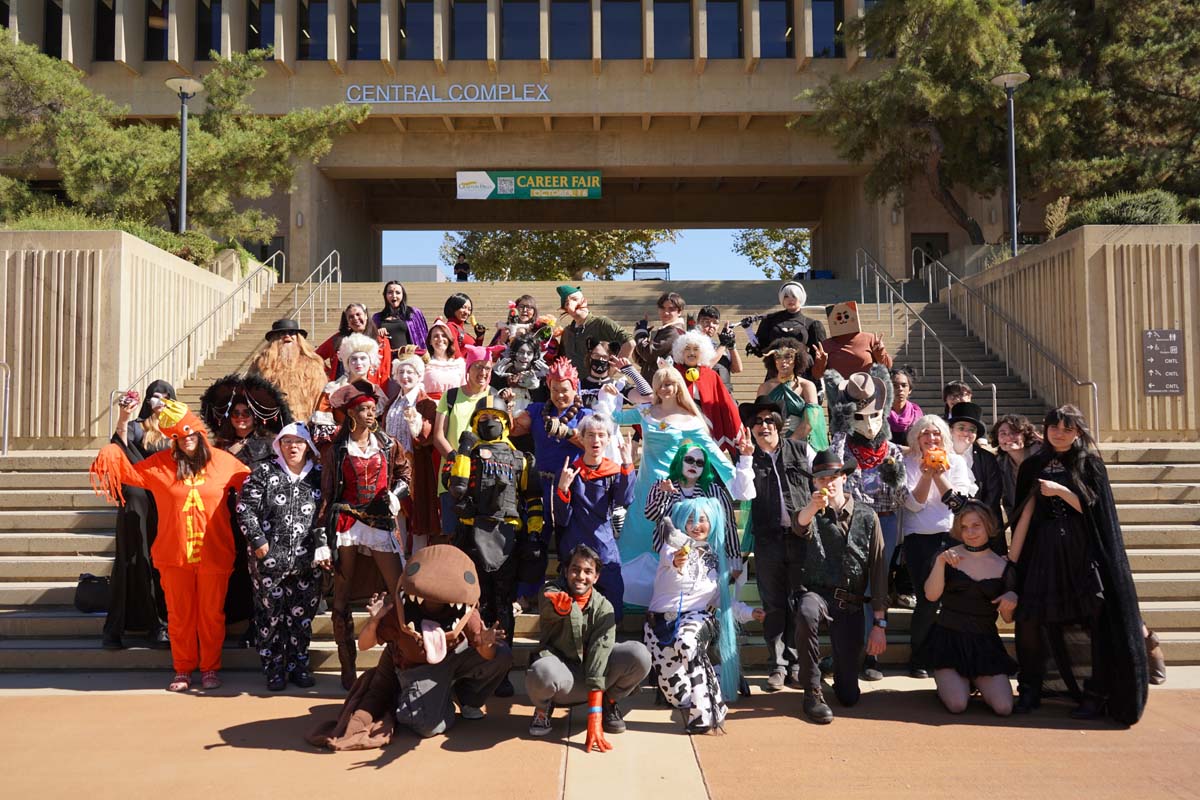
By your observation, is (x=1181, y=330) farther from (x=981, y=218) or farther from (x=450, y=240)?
(x=450, y=240)

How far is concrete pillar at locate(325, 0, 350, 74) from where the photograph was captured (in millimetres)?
21500

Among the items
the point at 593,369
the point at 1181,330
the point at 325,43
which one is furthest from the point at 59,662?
the point at 325,43

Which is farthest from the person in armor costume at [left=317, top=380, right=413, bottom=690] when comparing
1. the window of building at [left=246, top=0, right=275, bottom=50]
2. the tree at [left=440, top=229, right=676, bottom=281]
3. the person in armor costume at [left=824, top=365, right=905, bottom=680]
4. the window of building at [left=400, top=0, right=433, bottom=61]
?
the tree at [left=440, top=229, right=676, bottom=281]

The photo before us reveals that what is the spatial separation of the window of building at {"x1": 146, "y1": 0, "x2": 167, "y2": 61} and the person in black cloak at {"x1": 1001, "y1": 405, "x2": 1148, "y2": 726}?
2320cm

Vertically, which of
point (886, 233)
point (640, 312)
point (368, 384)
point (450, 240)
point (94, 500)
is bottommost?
point (94, 500)

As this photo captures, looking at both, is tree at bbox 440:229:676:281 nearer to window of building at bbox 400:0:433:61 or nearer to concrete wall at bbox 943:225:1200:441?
window of building at bbox 400:0:433:61

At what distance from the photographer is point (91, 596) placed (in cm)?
668

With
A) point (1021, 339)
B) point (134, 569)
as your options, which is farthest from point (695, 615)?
point (1021, 339)

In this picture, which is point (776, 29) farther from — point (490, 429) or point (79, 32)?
point (490, 429)

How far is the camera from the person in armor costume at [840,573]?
213 inches

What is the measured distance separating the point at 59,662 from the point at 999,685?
6.00 m

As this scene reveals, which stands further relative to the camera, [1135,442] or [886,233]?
[886,233]

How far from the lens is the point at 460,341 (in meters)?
7.78

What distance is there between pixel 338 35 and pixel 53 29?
24.3 feet
